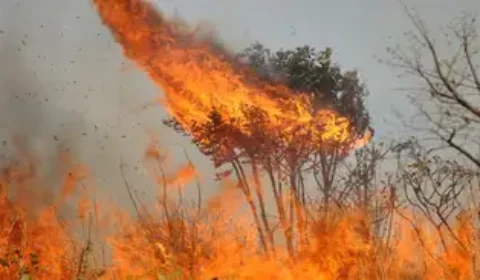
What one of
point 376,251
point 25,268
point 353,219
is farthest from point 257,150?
point 25,268

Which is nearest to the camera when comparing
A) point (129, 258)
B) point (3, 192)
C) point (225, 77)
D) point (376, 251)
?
point (225, 77)

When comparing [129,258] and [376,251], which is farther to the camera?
[129,258]

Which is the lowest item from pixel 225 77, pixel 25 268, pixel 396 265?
pixel 25 268

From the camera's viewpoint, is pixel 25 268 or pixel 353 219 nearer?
pixel 25 268

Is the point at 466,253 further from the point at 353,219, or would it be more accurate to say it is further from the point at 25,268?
the point at 25,268

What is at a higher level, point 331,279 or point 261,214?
point 261,214

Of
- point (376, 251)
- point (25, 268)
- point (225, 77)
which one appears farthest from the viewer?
point (376, 251)

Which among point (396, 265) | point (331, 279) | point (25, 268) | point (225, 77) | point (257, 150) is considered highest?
point (225, 77)

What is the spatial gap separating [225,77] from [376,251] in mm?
11365

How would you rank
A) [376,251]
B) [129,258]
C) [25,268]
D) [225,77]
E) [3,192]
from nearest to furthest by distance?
[25,268] < [225,77] < [376,251] < [129,258] < [3,192]

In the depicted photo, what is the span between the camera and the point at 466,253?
101 ft

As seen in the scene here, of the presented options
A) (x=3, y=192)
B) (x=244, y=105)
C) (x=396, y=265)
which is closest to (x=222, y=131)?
(x=244, y=105)

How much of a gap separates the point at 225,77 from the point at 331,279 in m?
10.5

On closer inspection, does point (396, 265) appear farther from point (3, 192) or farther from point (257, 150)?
point (3, 192)
